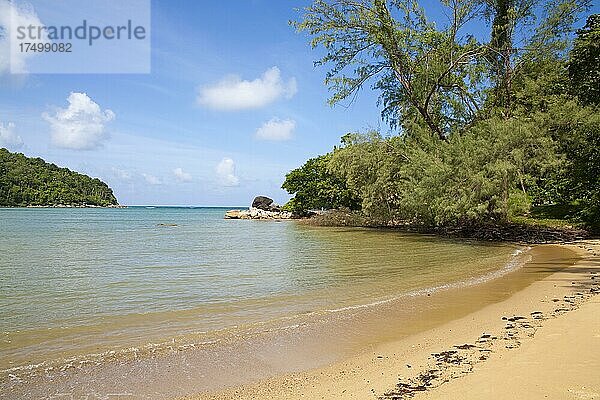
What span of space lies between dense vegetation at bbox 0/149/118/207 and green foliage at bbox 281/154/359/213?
7758cm

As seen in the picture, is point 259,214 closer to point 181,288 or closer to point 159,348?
point 181,288

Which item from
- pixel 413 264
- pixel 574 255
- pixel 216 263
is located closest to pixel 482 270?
pixel 413 264

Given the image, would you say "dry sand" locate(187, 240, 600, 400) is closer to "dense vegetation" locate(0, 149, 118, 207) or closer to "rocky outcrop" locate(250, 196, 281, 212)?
"rocky outcrop" locate(250, 196, 281, 212)

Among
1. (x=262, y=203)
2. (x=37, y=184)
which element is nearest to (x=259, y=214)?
(x=262, y=203)

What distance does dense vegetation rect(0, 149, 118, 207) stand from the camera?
351 feet

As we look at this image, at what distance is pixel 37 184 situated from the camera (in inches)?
4397

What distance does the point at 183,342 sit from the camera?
6.89 m

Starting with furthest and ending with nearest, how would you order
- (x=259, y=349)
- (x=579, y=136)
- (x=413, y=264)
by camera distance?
1. (x=579, y=136)
2. (x=413, y=264)
3. (x=259, y=349)

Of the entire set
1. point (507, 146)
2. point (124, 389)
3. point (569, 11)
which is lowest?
point (124, 389)

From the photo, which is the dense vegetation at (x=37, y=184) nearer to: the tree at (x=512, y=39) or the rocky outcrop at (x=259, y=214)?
the rocky outcrop at (x=259, y=214)

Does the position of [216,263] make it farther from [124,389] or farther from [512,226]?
[512,226]

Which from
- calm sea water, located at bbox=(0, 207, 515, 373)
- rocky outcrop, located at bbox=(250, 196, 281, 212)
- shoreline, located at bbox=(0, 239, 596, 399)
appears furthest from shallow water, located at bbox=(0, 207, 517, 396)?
rocky outcrop, located at bbox=(250, 196, 281, 212)

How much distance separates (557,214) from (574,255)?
1354cm

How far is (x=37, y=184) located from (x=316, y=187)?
283ft
